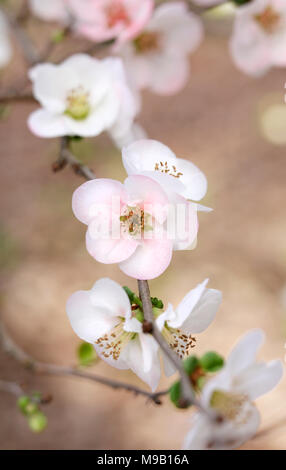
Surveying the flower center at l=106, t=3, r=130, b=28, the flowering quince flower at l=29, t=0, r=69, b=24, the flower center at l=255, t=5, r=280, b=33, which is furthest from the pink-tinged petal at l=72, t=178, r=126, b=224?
the flowering quince flower at l=29, t=0, r=69, b=24

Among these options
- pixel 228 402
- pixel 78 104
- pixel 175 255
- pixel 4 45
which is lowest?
pixel 175 255

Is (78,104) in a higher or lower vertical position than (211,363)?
higher

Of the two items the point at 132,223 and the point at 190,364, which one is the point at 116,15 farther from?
the point at 190,364

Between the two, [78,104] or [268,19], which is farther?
[268,19]

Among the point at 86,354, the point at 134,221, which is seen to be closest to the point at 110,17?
the point at 134,221

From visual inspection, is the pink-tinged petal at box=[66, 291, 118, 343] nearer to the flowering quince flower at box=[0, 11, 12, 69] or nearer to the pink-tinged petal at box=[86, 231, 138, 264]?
the pink-tinged petal at box=[86, 231, 138, 264]
